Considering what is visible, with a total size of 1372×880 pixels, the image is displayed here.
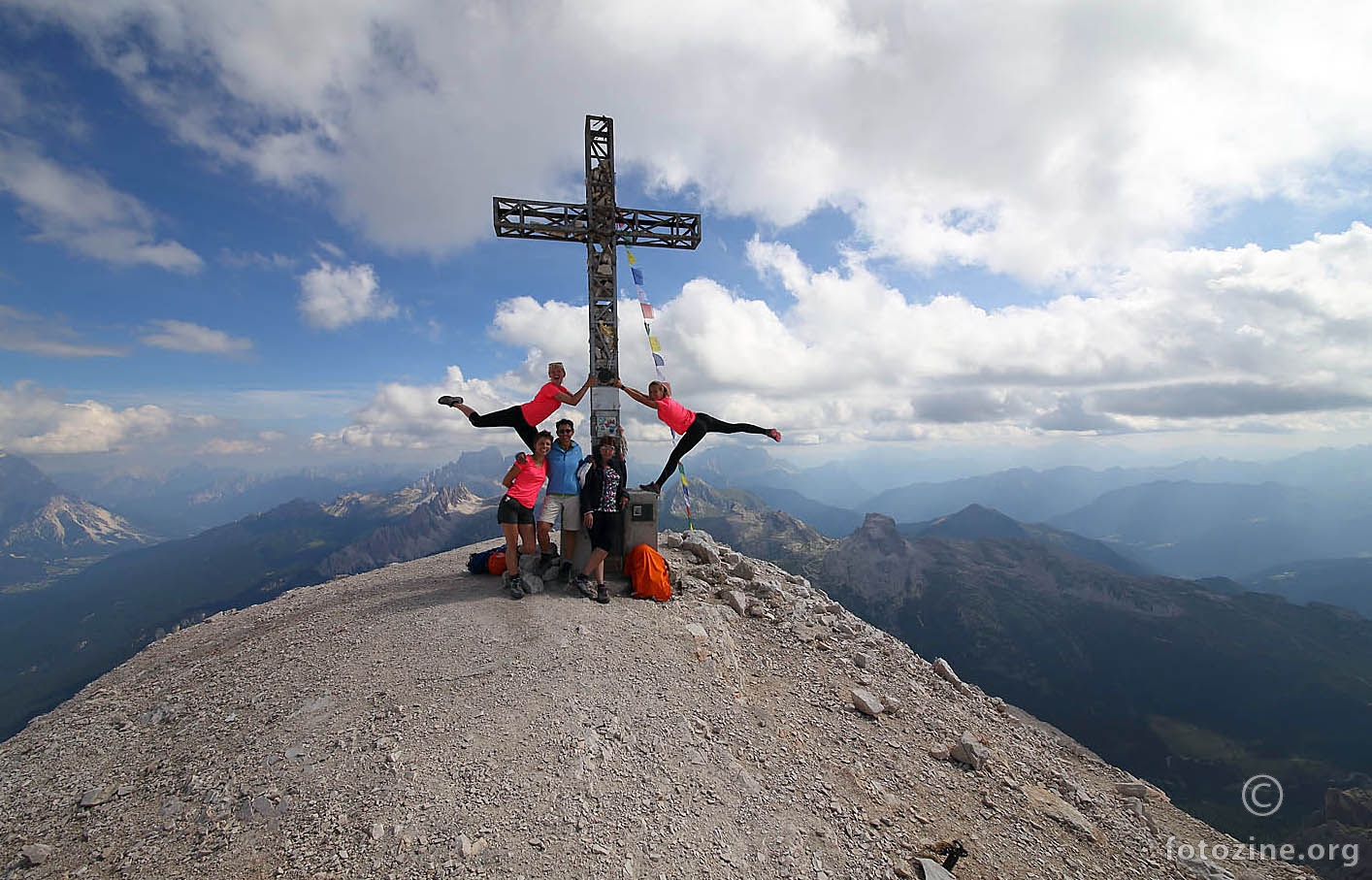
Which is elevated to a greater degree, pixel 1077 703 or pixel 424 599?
pixel 424 599

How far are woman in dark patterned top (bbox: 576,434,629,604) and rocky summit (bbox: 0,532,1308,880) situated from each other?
0.70 meters

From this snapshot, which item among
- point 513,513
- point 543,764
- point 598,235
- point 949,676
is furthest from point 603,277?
point 949,676

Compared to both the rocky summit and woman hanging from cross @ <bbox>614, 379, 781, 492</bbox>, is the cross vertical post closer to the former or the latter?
woman hanging from cross @ <bbox>614, 379, 781, 492</bbox>

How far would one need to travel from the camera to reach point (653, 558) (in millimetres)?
11273

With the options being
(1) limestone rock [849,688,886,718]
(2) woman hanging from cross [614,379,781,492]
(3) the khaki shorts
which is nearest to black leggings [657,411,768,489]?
(2) woman hanging from cross [614,379,781,492]

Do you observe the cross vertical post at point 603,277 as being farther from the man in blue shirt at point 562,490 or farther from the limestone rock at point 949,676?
the limestone rock at point 949,676

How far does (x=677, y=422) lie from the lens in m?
11.3

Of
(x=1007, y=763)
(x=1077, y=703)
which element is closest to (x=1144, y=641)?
(x=1077, y=703)

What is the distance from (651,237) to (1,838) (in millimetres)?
13370

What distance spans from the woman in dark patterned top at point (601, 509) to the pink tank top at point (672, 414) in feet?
4.09

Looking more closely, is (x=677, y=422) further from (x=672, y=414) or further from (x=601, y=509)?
(x=601, y=509)

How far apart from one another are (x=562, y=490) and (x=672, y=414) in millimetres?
2721

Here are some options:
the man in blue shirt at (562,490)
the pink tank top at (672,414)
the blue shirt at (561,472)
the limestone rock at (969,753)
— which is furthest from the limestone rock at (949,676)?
the blue shirt at (561,472)

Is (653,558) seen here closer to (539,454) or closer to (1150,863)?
(539,454)
